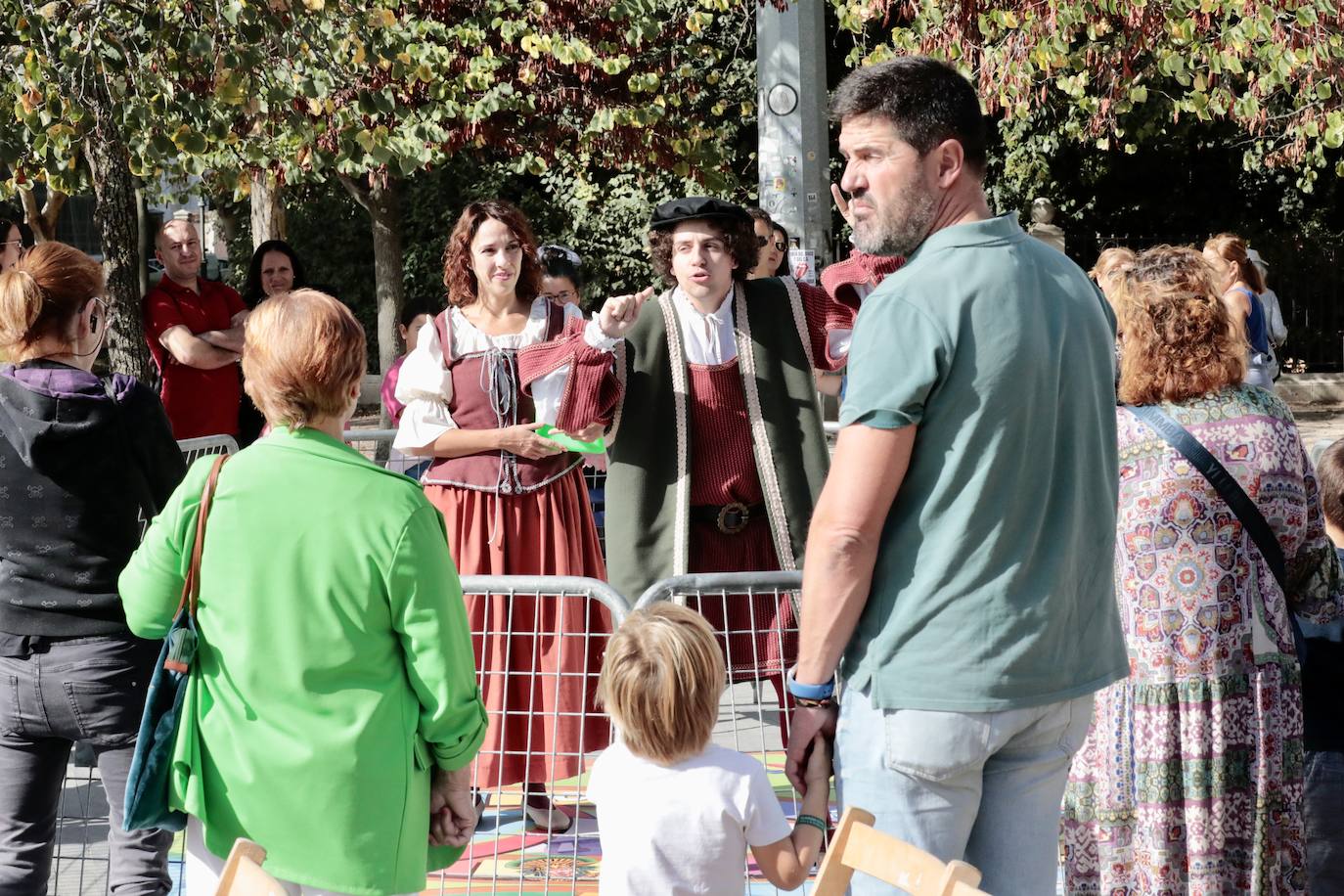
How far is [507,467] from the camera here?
464 centimetres

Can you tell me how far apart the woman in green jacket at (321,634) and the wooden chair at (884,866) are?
725mm

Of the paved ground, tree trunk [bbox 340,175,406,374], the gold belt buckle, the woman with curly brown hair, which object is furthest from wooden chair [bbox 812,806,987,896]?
tree trunk [bbox 340,175,406,374]

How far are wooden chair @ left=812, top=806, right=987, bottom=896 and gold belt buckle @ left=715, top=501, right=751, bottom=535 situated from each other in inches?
77.7

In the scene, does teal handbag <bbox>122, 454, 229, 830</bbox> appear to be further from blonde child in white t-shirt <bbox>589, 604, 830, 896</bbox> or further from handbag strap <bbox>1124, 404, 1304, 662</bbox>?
handbag strap <bbox>1124, 404, 1304, 662</bbox>

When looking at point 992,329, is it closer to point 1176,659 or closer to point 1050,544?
point 1050,544

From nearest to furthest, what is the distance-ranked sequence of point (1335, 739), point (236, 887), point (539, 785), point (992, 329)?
point (236, 887)
point (992, 329)
point (1335, 739)
point (539, 785)

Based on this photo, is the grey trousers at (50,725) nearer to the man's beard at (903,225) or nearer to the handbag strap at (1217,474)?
the man's beard at (903,225)

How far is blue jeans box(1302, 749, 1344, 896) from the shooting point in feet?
11.8

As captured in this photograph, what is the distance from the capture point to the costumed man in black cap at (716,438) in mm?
4273

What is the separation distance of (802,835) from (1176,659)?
3.66 ft

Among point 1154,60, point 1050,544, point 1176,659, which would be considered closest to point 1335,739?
point 1176,659

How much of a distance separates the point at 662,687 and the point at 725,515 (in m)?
1.60

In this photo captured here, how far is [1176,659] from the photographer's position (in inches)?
133

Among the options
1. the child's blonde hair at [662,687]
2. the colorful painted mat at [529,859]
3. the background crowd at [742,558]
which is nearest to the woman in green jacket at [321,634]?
the background crowd at [742,558]
